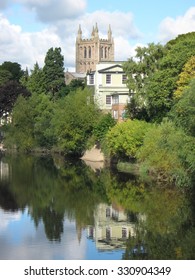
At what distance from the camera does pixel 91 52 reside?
193 m

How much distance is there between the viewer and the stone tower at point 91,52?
191375mm

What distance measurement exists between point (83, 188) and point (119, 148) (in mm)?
12632

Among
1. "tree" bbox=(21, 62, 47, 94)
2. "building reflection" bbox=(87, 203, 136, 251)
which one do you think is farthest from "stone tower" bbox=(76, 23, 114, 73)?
"building reflection" bbox=(87, 203, 136, 251)

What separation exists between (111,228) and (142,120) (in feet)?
110

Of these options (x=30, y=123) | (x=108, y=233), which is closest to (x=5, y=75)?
(x=30, y=123)

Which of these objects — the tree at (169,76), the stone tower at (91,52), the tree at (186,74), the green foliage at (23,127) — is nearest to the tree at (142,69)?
the tree at (169,76)

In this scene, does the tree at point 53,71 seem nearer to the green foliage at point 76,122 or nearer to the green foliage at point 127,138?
the green foliage at point 76,122

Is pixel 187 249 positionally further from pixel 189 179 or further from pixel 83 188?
Result: pixel 83 188

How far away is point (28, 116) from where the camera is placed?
89.4 m

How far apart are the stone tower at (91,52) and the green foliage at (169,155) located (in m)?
143

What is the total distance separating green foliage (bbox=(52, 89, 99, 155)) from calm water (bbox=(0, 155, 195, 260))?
18.8 meters

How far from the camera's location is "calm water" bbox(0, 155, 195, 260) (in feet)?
81.7

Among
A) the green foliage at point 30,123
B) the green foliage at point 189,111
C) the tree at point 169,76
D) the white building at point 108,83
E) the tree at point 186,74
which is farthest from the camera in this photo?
the green foliage at point 30,123
